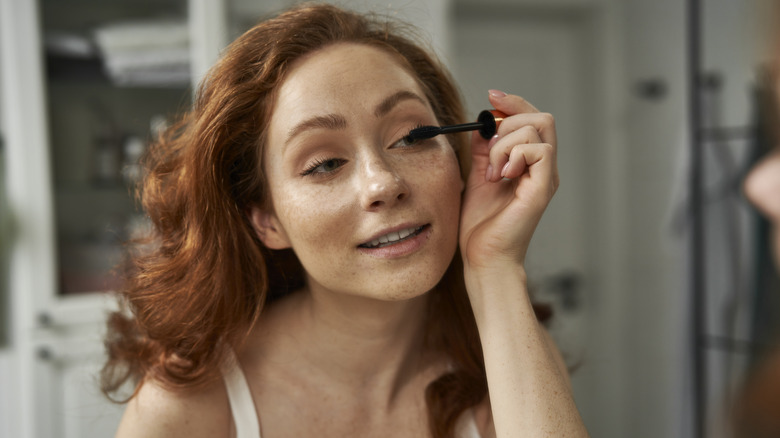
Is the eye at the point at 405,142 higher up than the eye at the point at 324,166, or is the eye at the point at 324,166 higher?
the eye at the point at 405,142

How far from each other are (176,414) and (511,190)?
0.57 metres

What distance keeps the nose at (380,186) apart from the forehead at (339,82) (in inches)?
3.2

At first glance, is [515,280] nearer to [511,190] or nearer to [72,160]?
[511,190]

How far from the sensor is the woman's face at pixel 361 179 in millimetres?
725

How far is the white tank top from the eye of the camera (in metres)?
0.85

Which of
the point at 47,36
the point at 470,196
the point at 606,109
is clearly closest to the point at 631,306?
the point at 606,109

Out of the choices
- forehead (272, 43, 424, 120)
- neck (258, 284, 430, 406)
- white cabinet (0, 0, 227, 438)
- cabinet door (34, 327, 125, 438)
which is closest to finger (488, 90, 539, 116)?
forehead (272, 43, 424, 120)

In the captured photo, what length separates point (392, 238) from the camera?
733mm

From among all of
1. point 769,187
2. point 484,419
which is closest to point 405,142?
point 484,419

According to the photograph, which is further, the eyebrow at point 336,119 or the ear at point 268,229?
the ear at point 268,229

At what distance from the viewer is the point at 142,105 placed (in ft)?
6.28

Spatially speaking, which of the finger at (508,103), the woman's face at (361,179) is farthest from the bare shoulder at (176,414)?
the finger at (508,103)

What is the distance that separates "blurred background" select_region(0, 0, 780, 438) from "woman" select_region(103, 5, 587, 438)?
277 millimetres

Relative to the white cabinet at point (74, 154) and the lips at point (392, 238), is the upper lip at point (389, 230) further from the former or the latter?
the white cabinet at point (74, 154)
